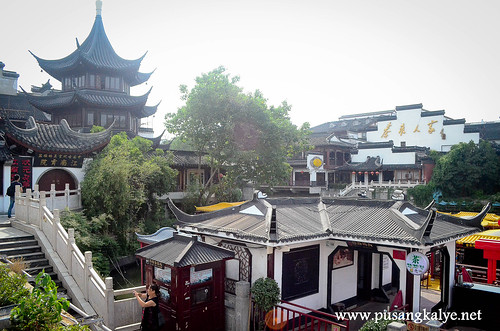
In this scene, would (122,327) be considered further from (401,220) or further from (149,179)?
(149,179)

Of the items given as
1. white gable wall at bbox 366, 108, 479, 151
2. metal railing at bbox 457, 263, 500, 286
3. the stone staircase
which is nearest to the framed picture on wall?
metal railing at bbox 457, 263, 500, 286

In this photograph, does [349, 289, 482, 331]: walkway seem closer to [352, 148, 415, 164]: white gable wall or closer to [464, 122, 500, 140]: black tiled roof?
[352, 148, 415, 164]: white gable wall

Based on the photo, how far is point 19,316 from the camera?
439 centimetres

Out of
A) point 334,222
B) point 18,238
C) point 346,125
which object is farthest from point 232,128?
point 346,125

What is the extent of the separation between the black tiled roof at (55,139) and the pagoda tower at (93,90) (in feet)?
24.2

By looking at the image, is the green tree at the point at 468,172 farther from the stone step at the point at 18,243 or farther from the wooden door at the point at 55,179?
the stone step at the point at 18,243

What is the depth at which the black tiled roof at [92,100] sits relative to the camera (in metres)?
26.1

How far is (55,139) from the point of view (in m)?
18.3

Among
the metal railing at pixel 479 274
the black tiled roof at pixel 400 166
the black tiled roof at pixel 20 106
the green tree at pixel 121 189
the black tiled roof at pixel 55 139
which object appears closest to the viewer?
the metal railing at pixel 479 274

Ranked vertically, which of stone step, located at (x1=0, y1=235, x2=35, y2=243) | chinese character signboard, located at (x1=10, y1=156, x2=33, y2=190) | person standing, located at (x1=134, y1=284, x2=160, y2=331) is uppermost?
chinese character signboard, located at (x1=10, y1=156, x2=33, y2=190)

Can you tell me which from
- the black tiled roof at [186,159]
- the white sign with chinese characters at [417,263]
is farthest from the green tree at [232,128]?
the white sign with chinese characters at [417,263]

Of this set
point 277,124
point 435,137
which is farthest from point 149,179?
point 435,137

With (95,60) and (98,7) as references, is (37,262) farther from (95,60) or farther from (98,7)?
(98,7)

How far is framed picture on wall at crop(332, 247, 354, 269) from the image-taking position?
11077 mm
